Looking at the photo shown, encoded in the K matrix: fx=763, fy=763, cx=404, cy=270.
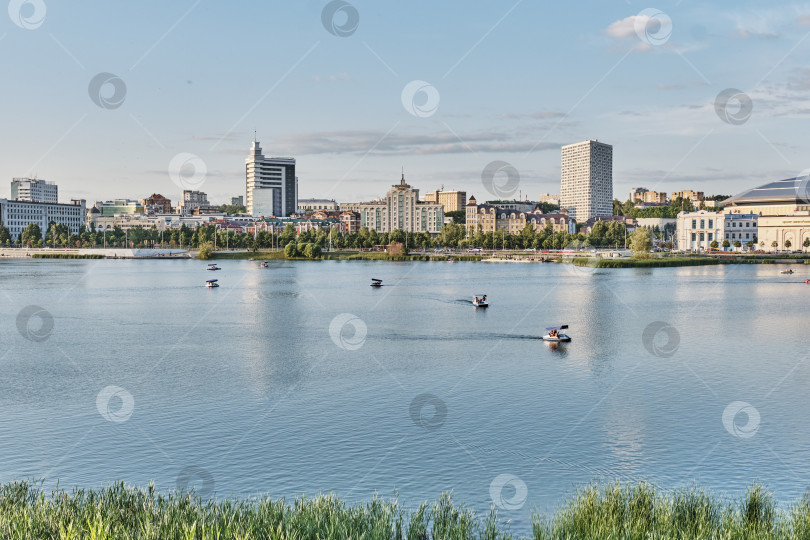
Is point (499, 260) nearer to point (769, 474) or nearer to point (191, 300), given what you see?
point (191, 300)

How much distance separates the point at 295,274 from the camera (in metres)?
110

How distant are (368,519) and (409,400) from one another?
43.4 ft

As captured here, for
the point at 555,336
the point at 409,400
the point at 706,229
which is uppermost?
the point at 706,229

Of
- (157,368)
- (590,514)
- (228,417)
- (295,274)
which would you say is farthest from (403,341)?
(295,274)

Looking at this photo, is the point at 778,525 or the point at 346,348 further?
the point at 346,348

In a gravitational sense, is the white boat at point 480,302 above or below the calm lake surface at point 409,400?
above

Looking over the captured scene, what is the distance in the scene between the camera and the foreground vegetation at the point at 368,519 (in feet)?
49.4

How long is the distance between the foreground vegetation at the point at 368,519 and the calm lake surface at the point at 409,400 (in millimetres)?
1662

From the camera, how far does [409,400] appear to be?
2953 centimetres

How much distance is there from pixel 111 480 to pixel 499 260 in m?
141

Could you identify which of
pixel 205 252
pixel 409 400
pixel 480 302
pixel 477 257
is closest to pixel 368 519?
pixel 409 400

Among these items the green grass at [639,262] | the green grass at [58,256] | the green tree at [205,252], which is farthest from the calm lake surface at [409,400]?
the green grass at [58,256]

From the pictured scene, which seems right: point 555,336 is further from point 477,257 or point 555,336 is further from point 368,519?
point 477,257

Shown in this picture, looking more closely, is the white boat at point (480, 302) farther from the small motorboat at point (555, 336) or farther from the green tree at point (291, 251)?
the green tree at point (291, 251)
